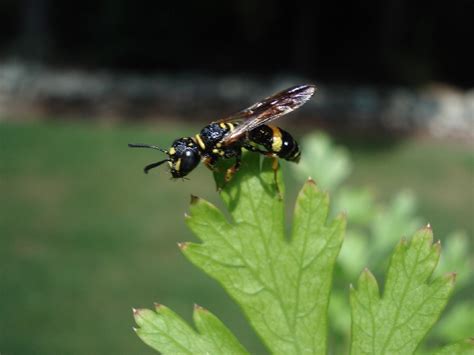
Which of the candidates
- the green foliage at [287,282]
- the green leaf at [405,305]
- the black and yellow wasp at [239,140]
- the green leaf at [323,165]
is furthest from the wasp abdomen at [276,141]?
the green leaf at [323,165]

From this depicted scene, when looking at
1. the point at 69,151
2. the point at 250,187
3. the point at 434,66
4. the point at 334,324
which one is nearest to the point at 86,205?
the point at 69,151

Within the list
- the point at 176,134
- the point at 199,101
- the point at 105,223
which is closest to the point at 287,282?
the point at 105,223

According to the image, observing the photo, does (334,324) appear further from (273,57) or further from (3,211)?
(273,57)

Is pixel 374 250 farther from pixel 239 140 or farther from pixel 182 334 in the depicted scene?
pixel 182 334

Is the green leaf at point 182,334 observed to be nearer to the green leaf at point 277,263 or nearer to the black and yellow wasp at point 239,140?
the green leaf at point 277,263

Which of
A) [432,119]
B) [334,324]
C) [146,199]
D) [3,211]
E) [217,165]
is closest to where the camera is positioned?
[217,165]

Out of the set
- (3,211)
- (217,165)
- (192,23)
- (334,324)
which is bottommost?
(3,211)

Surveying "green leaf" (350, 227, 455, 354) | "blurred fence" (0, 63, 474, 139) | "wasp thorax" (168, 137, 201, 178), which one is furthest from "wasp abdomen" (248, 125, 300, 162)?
"blurred fence" (0, 63, 474, 139)
